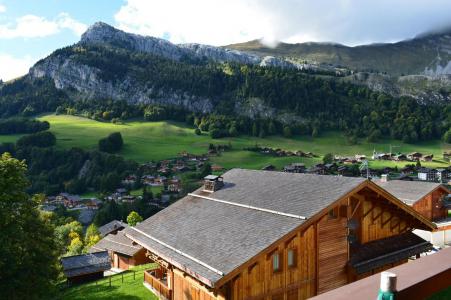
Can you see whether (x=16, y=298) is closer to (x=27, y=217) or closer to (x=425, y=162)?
(x=27, y=217)

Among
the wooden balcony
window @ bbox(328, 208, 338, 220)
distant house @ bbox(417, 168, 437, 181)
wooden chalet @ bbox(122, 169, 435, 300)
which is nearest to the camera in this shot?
wooden chalet @ bbox(122, 169, 435, 300)

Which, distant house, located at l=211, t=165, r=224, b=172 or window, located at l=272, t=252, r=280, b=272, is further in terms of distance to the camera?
distant house, located at l=211, t=165, r=224, b=172

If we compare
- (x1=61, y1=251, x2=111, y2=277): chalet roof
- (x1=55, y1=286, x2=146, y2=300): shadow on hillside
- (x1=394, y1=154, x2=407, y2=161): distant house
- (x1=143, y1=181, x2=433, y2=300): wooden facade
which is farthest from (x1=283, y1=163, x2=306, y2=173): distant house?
(x1=143, y1=181, x2=433, y2=300): wooden facade

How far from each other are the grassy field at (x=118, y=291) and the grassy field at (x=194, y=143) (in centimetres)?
8821

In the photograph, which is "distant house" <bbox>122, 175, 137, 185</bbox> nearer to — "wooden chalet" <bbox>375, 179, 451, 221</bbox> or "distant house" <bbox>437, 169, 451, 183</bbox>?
"wooden chalet" <bbox>375, 179, 451, 221</bbox>

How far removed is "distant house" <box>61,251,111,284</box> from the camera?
40969 mm

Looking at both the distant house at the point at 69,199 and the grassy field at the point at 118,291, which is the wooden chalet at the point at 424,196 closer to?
the grassy field at the point at 118,291

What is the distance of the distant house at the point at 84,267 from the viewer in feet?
134

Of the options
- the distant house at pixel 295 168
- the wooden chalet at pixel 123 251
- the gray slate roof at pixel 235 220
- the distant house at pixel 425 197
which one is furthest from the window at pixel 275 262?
the distant house at pixel 295 168

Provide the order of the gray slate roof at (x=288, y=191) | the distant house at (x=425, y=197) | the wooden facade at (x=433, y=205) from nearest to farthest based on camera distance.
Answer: the gray slate roof at (x=288, y=191) < the distant house at (x=425, y=197) < the wooden facade at (x=433, y=205)

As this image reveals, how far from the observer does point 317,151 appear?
5979 inches

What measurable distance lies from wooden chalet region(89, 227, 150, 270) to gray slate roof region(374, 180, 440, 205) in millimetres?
32130

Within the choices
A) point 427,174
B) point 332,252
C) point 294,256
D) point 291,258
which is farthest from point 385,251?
point 427,174

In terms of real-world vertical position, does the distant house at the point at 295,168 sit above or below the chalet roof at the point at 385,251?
below
